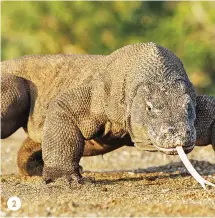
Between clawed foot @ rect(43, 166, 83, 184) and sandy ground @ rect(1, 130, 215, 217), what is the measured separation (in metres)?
0.07

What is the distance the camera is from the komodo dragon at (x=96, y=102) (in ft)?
21.1

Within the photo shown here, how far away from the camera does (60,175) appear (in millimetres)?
7285

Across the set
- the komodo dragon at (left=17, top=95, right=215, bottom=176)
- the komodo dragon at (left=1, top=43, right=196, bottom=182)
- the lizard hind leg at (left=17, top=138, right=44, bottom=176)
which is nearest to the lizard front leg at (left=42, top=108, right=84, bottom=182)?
the komodo dragon at (left=1, top=43, right=196, bottom=182)

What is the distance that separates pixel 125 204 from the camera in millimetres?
5848

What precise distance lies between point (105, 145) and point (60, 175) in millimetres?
806

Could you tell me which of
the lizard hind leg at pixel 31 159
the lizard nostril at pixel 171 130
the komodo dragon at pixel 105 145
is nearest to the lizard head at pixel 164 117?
the lizard nostril at pixel 171 130

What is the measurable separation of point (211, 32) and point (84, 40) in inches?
166

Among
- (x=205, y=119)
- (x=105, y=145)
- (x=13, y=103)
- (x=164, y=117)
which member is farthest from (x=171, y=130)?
(x=13, y=103)

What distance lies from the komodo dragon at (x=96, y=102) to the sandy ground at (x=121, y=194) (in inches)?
15.2

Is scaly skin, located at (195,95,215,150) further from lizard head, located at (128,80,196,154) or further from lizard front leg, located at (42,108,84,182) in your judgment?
lizard front leg, located at (42,108,84,182)

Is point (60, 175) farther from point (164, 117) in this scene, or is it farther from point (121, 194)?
point (164, 117)

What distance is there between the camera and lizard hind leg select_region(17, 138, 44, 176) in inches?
358

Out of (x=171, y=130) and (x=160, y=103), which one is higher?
(x=160, y=103)

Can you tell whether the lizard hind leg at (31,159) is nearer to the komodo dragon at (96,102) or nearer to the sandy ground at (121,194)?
the sandy ground at (121,194)
